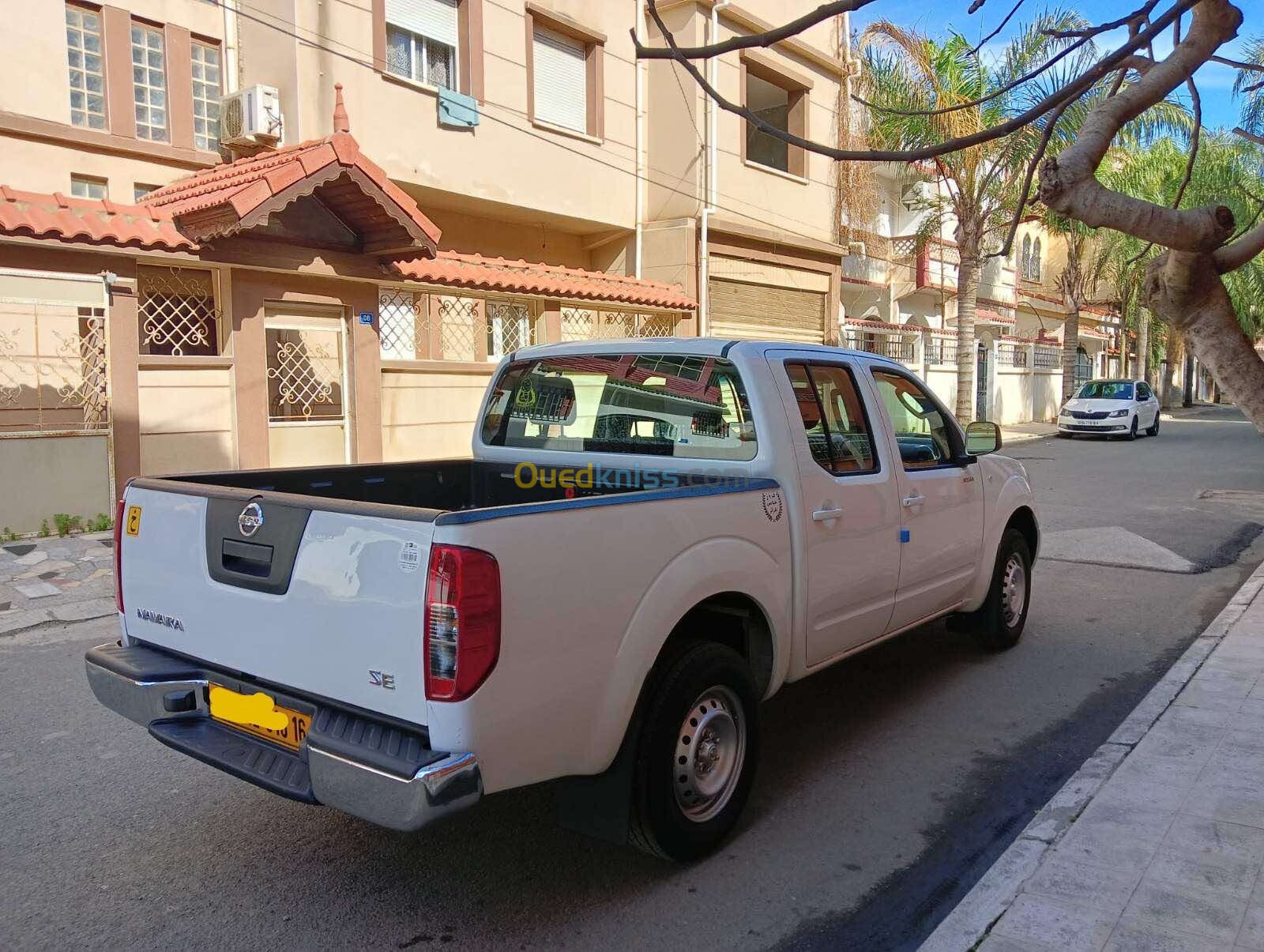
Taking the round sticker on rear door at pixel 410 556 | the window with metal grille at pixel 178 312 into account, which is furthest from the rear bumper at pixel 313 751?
the window with metal grille at pixel 178 312

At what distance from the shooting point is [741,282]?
16719 mm

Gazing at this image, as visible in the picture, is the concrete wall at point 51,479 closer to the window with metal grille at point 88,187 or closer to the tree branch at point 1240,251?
the window with metal grille at point 88,187

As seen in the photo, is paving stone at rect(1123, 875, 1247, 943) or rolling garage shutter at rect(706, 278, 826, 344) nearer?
paving stone at rect(1123, 875, 1247, 943)

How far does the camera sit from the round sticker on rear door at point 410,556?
2643 millimetres

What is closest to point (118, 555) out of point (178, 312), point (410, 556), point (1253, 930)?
point (410, 556)

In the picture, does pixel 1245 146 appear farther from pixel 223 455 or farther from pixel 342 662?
pixel 342 662

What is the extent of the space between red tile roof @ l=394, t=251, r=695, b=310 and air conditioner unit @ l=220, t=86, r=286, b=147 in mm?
1857

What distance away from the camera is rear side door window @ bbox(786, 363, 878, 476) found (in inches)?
167

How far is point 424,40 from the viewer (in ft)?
40.7

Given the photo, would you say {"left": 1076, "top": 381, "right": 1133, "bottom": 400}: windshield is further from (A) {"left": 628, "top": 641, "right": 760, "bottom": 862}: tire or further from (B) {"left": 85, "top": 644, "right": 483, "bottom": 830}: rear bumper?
(B) {"left": 85, "top": 644, "right": 483, "bottom": 830}: rear bumper

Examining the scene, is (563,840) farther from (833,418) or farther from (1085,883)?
(833,418)

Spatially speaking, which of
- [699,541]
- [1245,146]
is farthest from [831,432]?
[1245,146]

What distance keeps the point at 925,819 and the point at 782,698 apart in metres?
1.48

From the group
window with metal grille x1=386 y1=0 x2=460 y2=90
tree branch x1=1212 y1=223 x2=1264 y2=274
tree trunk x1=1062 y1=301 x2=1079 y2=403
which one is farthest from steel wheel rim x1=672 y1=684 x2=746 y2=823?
tree trunk x1=1062 y1=301 x2=1079 y2=403
